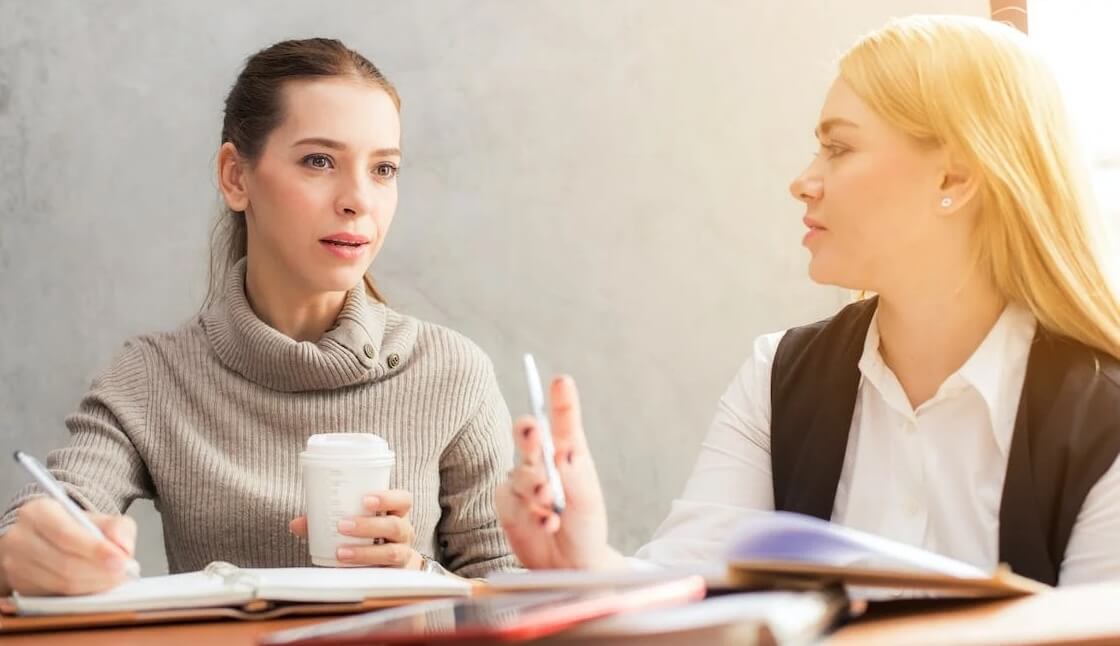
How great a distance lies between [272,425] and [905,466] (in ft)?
2.93

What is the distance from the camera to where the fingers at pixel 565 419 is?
1.16 meters

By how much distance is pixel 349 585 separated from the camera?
1.11 m

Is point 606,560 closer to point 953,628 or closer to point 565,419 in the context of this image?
point 565,419

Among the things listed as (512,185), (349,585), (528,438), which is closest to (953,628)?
(528,438)

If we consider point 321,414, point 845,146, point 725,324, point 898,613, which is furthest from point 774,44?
point 898,613

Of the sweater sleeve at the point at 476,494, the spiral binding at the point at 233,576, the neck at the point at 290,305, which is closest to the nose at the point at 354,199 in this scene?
the neck at the point at 290,305

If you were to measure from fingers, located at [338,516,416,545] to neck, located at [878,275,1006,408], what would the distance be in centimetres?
67

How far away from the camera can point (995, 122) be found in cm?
148

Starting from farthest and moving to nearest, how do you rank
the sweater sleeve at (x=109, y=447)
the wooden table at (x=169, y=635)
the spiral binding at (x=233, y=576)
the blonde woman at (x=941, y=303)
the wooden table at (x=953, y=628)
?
the sweater sleeve at (x=109, y=447), the blonde woman at (x=941, y=303), the spiral binding at (x=233, y=576), the wooden table at (x=169, y=635), the wooden table at (x=953, y=628)

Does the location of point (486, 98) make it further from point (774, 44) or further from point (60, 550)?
point (60, 550)

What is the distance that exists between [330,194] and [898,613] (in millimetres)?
1141

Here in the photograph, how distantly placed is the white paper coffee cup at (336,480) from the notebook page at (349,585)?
4.8 inches

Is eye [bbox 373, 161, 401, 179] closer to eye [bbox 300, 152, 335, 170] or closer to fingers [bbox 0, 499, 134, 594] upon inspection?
eye [bbox 300, 152, 335, 170]

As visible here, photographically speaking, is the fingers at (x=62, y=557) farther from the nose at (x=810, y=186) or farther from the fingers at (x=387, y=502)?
the nose at (x=810, y=186)
